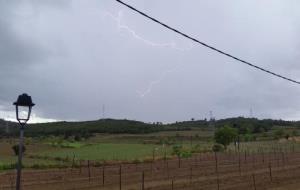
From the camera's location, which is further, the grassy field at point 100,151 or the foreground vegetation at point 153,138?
the foreground vegetation at point 153,138

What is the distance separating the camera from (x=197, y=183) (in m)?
36.0

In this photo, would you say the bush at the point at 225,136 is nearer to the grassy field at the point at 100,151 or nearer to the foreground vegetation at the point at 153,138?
the foreground vegetation at the point at 153,138

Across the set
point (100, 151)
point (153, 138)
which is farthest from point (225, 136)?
point (153, 138)

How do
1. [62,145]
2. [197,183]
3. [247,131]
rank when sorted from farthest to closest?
[247,131]
[62,145]
[197,183]

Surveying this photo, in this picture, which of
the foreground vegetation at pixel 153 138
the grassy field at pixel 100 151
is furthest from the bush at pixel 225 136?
the grassy field at pixel 100 151

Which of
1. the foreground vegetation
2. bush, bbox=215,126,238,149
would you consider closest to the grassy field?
the foreground vegetation

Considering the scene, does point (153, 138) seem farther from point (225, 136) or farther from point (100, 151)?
point (100, 151)

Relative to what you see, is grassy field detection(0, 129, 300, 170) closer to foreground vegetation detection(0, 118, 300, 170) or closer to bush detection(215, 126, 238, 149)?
foreground vegetation detection(0, 118, 300, 170)

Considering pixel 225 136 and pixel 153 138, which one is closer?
pixel 225 136

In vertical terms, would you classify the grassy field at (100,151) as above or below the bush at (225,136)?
below

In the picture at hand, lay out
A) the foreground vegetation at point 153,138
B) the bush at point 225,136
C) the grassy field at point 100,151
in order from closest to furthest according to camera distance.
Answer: the grassy field at point 100,151 → the foreground vegetation at point 153,138 → the bush at point 225,136

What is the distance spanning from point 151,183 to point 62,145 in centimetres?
7963

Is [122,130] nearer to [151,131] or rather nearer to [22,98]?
[151,131]

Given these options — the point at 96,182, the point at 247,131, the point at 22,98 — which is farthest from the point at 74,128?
the point at 22,98
